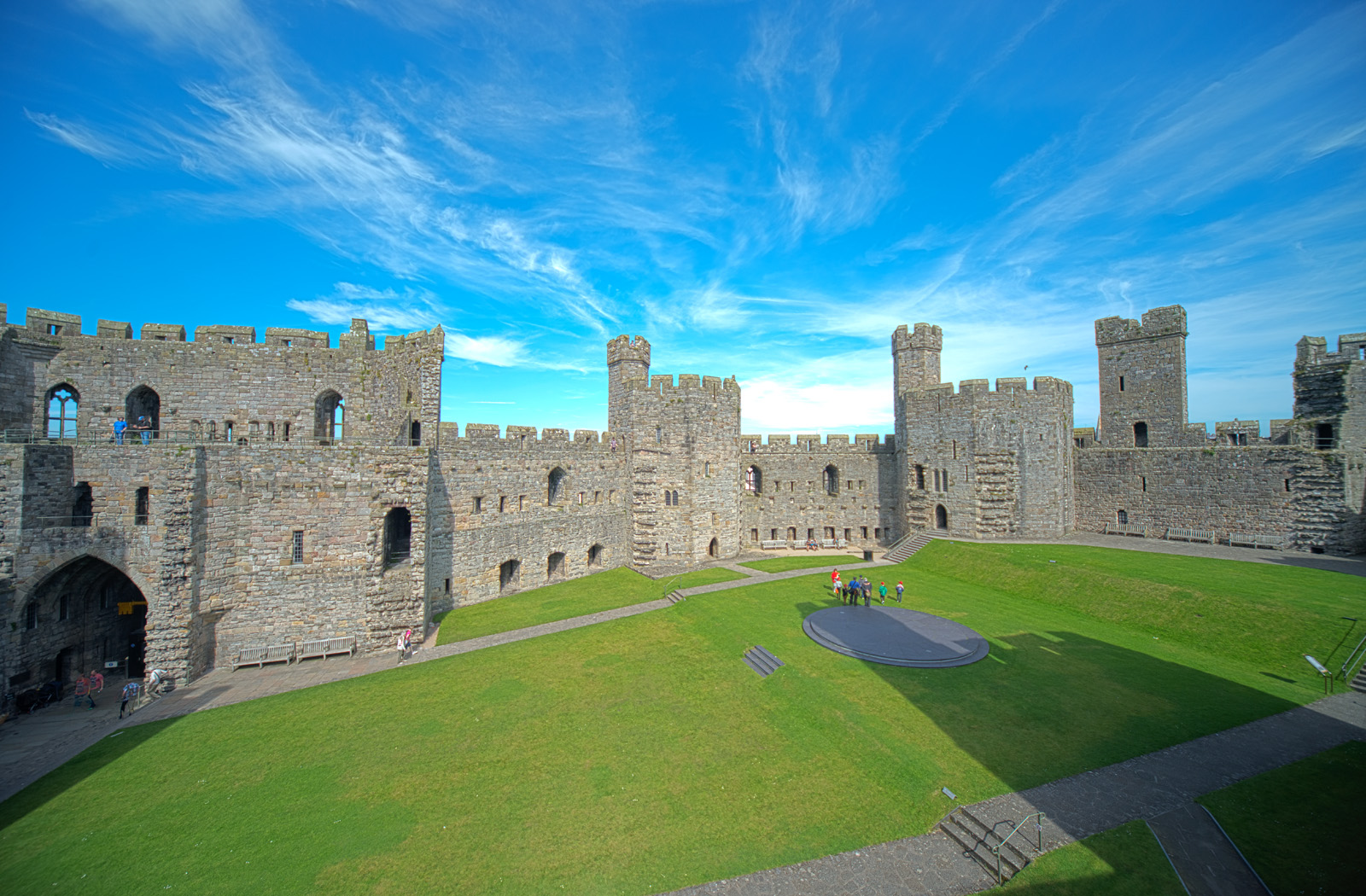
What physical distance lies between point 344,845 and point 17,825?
7659mm

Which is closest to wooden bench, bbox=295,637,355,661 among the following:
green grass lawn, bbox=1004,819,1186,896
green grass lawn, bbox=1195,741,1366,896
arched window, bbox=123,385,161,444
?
arched window, bbox=123,385,161,444

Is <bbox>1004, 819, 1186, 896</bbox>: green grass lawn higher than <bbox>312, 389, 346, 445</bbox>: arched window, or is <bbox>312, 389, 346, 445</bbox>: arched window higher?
<bbox>312, 389, 346, 445</bbox>: arched window

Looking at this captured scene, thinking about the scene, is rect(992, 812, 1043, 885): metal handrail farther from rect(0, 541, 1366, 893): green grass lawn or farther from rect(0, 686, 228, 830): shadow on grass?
rect(0, 686, 228, 830): shadow on grass

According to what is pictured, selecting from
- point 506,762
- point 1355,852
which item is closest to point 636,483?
point 506,762

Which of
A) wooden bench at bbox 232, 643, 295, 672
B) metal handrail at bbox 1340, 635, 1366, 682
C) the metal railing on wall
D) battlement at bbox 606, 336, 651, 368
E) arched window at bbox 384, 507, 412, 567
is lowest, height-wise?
wooden bench at bbox 232, 643, 295, 672

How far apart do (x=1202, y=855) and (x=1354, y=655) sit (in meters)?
12.3

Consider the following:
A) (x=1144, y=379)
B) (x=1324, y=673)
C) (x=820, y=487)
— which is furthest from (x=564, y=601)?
(x=1144, y=379)

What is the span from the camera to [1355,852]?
353 inches

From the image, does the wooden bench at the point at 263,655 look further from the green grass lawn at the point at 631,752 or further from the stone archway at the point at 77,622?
the stone archway at the point at 77,622

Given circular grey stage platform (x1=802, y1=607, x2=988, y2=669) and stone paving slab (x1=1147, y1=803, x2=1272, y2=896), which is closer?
stone paving slab (x1=1147, y1=803, x2=1272, y2=896)

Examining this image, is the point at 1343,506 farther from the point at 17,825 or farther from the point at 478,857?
the point at 17,825

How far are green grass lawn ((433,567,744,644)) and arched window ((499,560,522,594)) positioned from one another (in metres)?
0.75

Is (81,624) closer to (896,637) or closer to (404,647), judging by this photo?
(404,647)

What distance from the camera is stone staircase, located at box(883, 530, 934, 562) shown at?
31.6 meters
